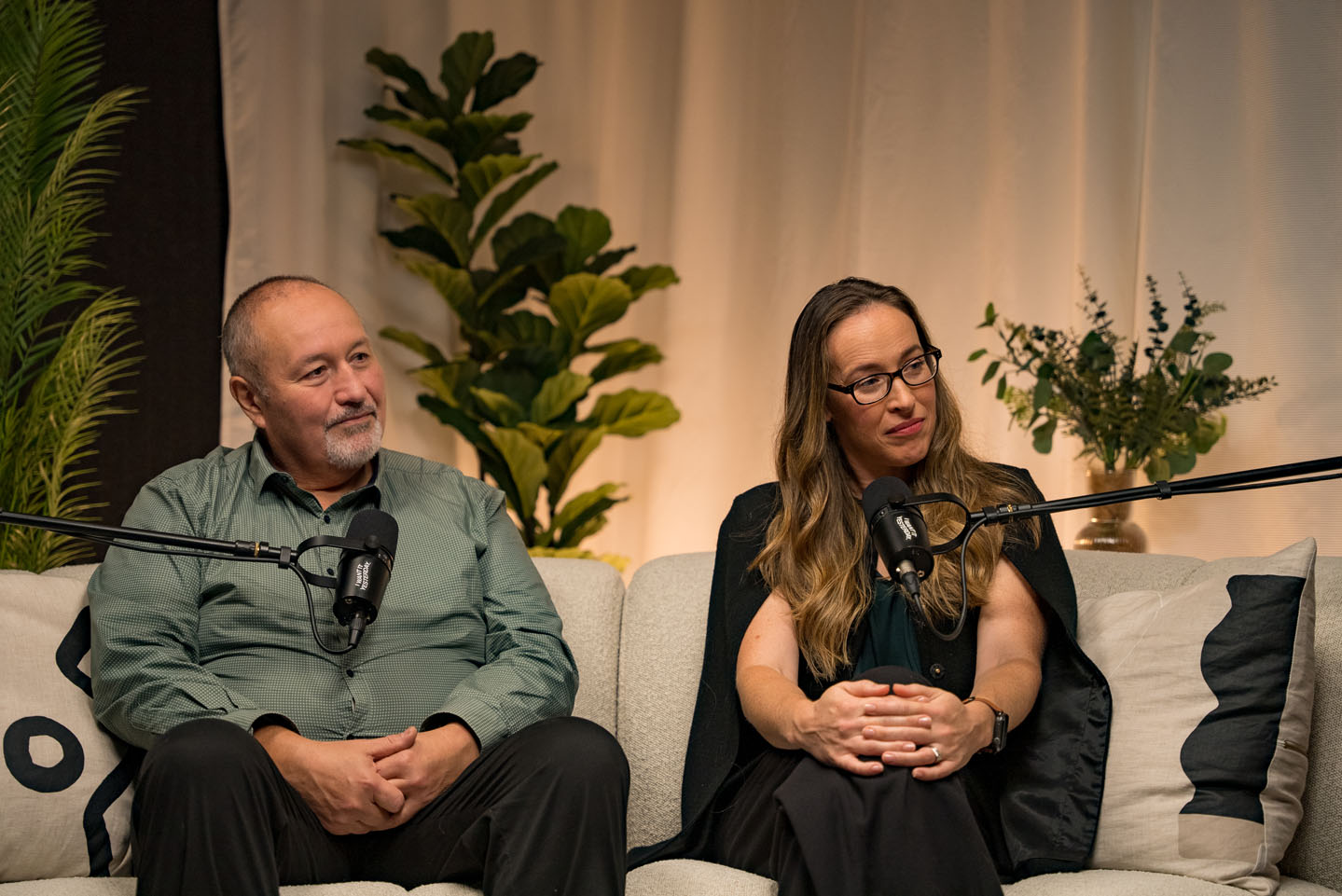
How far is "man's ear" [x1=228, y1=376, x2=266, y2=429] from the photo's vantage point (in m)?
2.19

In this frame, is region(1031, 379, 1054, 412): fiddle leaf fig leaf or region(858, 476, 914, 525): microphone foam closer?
region(858, 476, 914, 525): microphone foam

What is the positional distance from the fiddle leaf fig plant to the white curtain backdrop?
1.07 ft

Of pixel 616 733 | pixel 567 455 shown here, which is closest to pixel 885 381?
pixel 616 733

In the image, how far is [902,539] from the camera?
1.42 metres

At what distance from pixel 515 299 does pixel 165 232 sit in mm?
1031

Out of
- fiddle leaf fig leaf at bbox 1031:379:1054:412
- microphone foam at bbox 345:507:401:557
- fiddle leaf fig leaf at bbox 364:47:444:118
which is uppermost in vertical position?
fiddle leaf fig leaf at bbox 364:47:444:118

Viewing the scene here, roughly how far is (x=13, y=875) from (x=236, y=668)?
0.42m

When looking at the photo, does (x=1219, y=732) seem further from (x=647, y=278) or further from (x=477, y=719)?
(x=647, y=278)

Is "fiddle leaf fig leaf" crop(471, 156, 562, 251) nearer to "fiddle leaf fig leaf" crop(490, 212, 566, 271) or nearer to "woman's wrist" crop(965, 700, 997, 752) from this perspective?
"fiddle leaf fig leaf" crop(490, 212, 566, 271)

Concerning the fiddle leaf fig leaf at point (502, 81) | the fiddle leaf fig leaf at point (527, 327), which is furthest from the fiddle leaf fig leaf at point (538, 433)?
the fiddle leaf fig leaf at point (502, 81)

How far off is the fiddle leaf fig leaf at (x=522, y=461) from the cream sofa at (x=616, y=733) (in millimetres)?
1274

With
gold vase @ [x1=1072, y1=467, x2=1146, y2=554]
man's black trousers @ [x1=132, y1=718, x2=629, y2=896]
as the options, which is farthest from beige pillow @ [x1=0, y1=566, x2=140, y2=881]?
gold vase @ [x1=1072, y1=467, x2=1146, y2=554]

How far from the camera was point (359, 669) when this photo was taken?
1.97 metres

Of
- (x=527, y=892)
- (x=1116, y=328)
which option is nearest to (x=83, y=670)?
(x=527, y=892)
